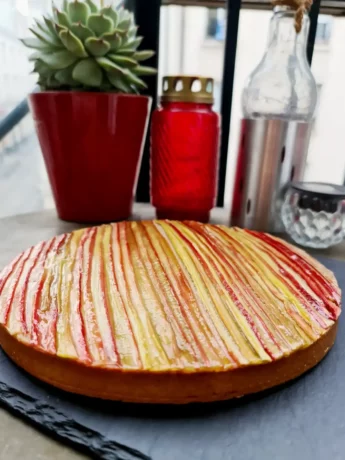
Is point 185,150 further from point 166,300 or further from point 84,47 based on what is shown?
point 166,300

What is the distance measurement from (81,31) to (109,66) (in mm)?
56

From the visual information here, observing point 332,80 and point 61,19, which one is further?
point 332,80

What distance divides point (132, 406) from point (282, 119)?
0.47 m

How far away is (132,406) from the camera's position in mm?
267

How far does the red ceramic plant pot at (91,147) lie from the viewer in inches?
23.3

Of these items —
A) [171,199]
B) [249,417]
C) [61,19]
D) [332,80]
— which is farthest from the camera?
[332,80]

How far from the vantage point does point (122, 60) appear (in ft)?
1.88

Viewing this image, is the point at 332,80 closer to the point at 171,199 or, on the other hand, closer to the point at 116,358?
the point at 171,199

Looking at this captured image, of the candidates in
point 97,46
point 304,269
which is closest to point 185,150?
point 97,46

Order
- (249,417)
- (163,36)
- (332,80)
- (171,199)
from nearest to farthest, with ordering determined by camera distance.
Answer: (249,417)
(171,199)
(163,36)
(332,80)

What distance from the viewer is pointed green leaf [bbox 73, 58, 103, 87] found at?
22.0 inches

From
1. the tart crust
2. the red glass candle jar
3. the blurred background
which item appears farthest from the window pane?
the tart crust

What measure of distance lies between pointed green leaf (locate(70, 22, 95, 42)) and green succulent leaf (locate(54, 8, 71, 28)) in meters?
0.01

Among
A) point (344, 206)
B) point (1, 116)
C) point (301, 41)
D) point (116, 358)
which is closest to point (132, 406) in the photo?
point (116, 358)
